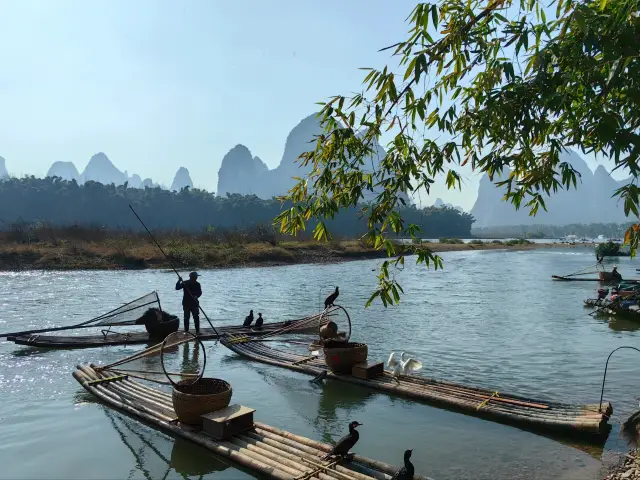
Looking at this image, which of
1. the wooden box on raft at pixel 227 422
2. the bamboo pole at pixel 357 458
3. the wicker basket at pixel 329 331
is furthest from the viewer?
the wicker basket at pixel 329 331

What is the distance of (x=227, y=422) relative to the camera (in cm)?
626

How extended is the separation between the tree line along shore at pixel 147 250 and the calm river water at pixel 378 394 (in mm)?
13718

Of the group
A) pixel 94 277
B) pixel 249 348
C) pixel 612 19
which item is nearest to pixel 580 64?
pixel 612 19

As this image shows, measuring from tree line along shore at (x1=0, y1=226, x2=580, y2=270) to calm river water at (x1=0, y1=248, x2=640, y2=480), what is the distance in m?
13.7

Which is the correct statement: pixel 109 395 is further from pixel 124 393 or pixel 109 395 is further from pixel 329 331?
pixel 329 331

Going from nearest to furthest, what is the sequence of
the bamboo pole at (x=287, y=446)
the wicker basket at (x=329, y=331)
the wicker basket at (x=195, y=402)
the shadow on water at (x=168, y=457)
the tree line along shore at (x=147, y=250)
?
the bamboo pole at (x=287, y=446)
the shadow on water at (x=168, y=457)
the wicker basket at (x=195, y=402)
the wicker basket at (x=329, y=331)
the tree line along shore at (x=147, y=250)

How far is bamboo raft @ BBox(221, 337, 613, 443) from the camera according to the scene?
6758mm

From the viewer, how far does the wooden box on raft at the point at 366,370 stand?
903 centimetres

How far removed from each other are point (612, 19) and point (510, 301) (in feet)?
69.7

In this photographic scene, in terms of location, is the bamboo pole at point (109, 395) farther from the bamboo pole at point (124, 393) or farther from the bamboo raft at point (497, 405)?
the bamboo raft at point (497, 405)

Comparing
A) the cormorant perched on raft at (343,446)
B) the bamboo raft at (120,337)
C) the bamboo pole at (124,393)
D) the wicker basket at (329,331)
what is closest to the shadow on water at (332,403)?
the wicker basket at (329,331)

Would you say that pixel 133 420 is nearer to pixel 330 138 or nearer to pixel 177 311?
pixel 330 138

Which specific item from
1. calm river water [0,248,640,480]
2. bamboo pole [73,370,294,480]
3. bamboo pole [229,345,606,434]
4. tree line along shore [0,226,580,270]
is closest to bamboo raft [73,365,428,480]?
bamboo pole [73,370,294,480]

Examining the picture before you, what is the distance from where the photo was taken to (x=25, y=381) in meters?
9.59
